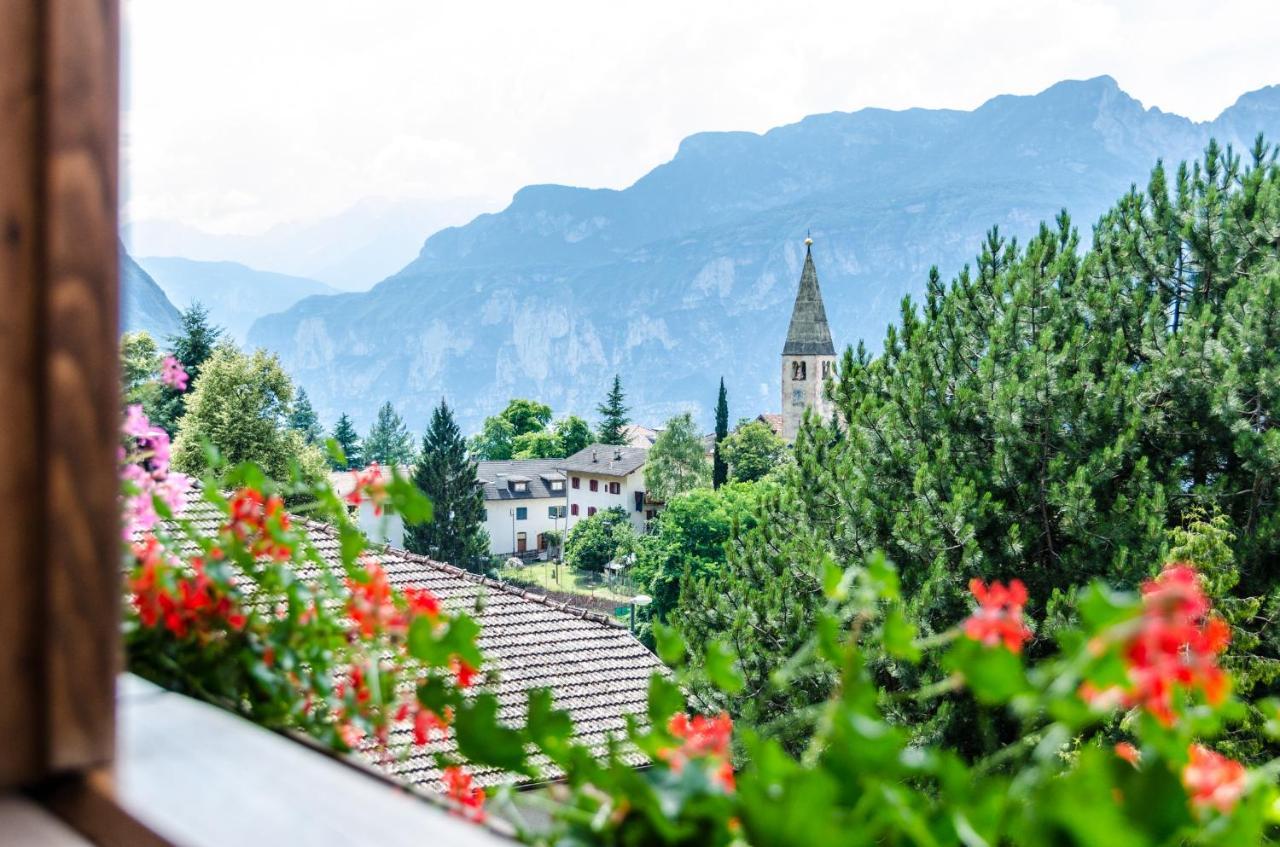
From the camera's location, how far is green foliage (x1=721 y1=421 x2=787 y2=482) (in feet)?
110

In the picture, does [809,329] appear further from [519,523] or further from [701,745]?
[701,745]

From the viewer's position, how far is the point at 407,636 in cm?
80

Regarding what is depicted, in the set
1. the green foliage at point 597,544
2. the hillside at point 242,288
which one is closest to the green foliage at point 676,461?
the green foliage at point 597,544

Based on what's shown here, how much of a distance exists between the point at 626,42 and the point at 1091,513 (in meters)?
107

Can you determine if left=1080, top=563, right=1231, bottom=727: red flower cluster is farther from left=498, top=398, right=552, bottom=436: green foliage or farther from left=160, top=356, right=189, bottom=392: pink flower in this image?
left=498, top=398, right=552, bottom=436: green foliage

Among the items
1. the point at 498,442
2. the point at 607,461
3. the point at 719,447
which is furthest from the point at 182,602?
the point at 498,442

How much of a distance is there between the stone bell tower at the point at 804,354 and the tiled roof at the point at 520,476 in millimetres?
9538

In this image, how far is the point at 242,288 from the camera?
447 ft

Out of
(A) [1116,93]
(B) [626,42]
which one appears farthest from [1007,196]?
(B) [626,42]

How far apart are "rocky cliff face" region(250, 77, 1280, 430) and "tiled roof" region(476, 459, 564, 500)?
85.8 metres

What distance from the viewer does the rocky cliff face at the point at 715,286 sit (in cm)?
13712

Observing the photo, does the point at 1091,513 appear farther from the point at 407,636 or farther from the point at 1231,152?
the point at 407,636

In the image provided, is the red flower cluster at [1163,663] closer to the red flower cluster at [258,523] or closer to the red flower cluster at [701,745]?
the red flower cluster at [701,745]

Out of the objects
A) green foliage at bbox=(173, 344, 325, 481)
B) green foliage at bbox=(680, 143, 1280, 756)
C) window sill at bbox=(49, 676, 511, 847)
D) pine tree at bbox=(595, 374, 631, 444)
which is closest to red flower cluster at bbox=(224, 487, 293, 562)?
window sill at bbox=(49, 676, 511, 847)
